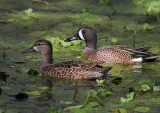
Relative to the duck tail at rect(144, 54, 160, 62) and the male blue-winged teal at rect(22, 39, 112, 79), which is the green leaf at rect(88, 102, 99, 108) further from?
the duck tail at rect(144, 54, 160, 62)

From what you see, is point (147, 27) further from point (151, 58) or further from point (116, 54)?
point (151, 58)

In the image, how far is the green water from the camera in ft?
23.0

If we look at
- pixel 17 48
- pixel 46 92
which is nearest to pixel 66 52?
pixel 17 48

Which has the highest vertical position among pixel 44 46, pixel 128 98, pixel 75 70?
pixel 44 46

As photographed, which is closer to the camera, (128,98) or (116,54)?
(128,98)

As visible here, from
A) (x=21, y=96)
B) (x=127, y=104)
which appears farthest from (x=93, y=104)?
(x=21, y=96)

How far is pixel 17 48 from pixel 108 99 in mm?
3921

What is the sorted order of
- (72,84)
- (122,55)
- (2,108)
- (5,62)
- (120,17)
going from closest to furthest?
(2,108), (72,84), (5,62), (122,55), (120,17)

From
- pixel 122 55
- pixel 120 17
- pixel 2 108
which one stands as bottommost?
pixel 2 108

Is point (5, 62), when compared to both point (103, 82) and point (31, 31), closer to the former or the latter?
point (103, 82)

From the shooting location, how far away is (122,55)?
10.1 m

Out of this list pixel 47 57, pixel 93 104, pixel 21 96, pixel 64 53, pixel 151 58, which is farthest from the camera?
pixel 64 53

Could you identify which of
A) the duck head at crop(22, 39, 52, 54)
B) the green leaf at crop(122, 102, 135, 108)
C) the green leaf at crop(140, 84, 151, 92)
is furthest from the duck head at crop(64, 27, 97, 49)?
the green leaf at crop(122, 102, 135, 108)

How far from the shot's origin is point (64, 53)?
10305 mm
